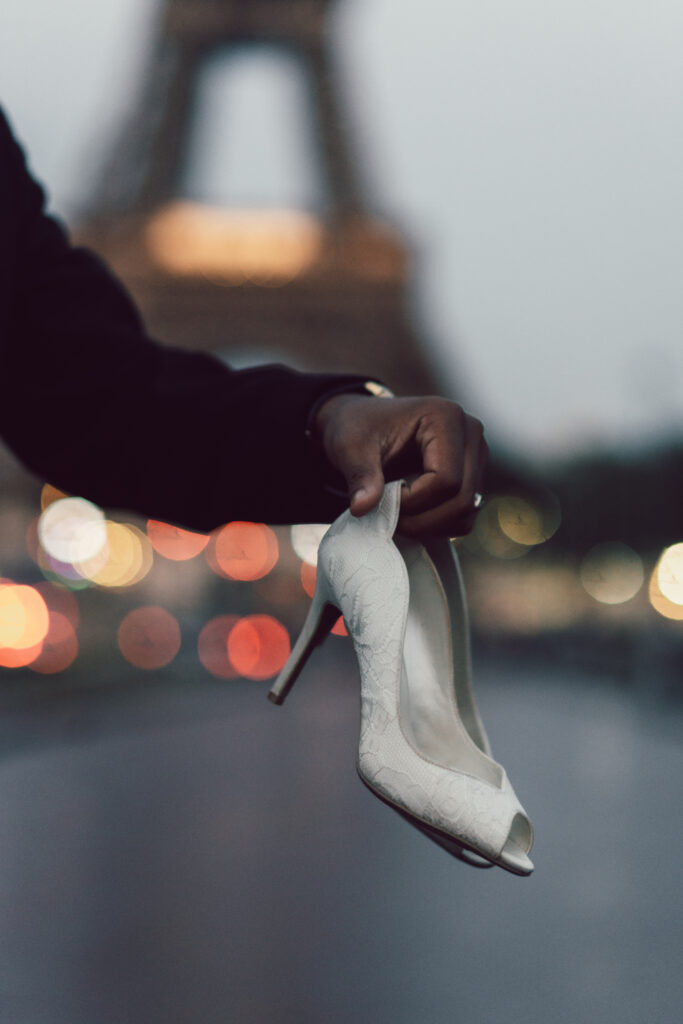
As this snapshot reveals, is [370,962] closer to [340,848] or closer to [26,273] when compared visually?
[340,848]

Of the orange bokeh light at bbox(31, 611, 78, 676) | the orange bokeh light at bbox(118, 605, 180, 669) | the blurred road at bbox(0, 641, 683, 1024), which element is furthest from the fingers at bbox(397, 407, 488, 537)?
the orange bokeh light at bbox(118, 605, 180, 669)

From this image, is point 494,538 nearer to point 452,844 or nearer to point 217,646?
point 217,646

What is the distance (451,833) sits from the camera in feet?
3.86

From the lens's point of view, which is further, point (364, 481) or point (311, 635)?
point (311, 635)

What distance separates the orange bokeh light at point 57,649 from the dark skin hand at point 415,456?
906 centimetres

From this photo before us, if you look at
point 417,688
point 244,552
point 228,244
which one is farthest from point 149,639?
point 244,552

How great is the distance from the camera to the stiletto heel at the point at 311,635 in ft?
4.74

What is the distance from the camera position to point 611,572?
20844 millimetres

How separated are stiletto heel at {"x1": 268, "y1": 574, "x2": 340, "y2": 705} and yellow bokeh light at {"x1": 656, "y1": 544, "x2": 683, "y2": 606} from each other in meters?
12.5

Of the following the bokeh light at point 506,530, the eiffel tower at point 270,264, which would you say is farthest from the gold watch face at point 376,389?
the bokeh light at point 506,530

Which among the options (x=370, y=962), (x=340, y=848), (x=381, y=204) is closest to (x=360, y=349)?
(x=381, y=204)

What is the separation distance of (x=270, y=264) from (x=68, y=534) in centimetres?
1088

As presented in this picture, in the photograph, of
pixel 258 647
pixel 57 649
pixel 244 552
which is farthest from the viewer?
pixel 244 552

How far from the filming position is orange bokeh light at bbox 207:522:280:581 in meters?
29.9
